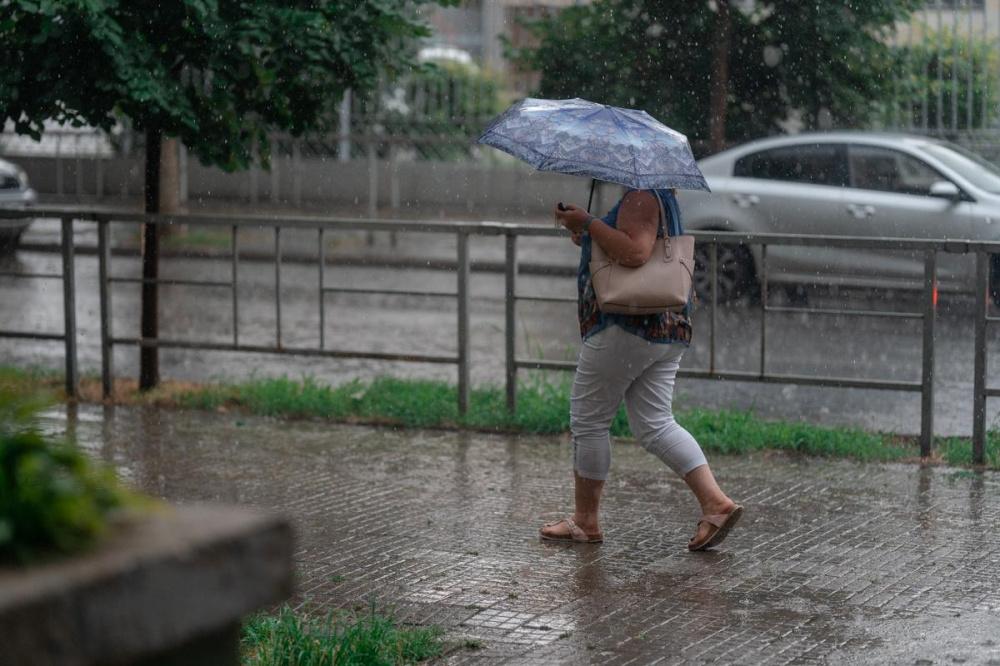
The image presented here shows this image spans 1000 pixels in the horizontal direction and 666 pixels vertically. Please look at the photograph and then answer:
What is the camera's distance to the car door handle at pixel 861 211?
1395 centimetres

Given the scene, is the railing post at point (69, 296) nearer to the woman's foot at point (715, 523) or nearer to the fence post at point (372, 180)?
the woman's foot at point (715, 523)

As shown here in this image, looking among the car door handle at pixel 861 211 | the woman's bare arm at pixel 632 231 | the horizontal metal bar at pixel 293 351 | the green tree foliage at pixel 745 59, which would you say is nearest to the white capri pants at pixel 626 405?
the woman's bare arm at pixel 632 231

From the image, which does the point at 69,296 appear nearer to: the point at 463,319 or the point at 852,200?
the point at 463,319

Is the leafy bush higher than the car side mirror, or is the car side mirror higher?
the car side mirror

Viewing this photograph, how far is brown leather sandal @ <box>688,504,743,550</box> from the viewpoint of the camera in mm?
5914

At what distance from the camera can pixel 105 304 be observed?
9461mm

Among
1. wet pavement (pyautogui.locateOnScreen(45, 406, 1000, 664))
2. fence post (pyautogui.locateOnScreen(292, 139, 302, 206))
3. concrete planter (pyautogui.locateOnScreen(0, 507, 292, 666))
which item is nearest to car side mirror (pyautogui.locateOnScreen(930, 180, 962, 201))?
wet pavement (pyautogui.locateOnScreen(45, 406, 1000, 664))

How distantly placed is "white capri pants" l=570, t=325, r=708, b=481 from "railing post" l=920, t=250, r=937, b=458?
7.12ft

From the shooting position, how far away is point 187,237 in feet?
70.4

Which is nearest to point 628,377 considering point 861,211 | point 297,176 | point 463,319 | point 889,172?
point 463,319

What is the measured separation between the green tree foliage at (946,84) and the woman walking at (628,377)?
452 inches

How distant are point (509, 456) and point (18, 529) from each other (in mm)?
5936

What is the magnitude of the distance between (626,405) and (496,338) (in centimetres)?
696

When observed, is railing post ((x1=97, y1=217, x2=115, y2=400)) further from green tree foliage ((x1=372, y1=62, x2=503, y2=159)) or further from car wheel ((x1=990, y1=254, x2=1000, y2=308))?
green tree foliage ((x1=372, y1=62, x2=503, y2=159))
